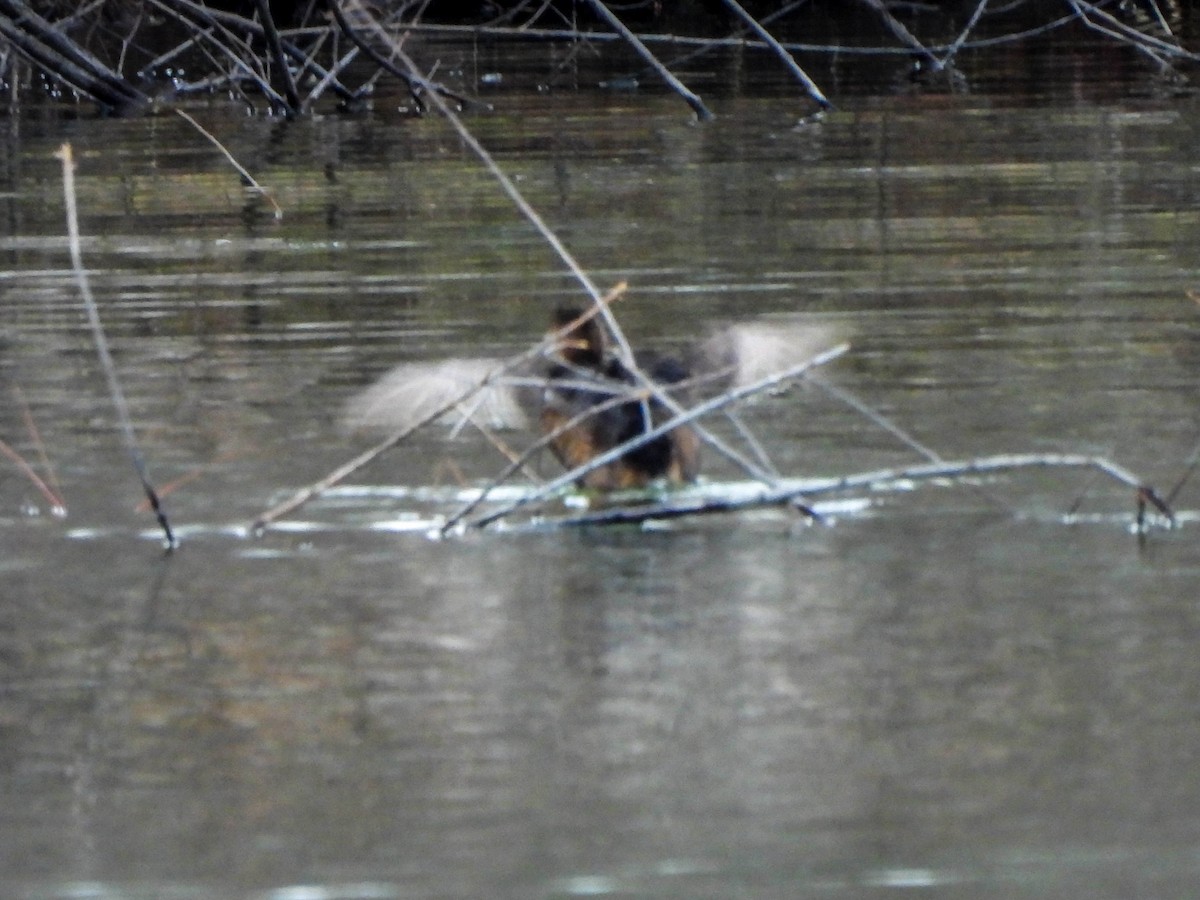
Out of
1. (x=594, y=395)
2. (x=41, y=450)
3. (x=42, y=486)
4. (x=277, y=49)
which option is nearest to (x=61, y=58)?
(x=277, y=49)

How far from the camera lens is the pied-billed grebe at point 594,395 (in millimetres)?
5609

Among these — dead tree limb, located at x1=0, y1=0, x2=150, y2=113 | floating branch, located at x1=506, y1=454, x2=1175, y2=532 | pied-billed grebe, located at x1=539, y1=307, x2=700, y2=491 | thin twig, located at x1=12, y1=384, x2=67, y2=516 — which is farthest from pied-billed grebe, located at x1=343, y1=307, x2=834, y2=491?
dead tree limb, located at x1=0, y1=0, x2=150, y2=113

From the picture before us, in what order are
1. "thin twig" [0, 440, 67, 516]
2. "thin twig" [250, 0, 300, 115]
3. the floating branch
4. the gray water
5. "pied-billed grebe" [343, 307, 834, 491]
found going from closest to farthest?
the gray water
the floating branch
"thin twig" [0, 440, 67, 516]
"pied-billed grebe" [343, 307, 834, 491]
"thin twig" [250, 0, 300, 115]

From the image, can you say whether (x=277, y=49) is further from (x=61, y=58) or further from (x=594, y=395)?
(x=594, y=395)

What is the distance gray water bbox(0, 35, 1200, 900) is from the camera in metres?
3.59

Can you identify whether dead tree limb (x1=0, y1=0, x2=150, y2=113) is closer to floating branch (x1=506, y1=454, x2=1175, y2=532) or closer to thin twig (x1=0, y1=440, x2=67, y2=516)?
thin twig (x1=0, y1=440, x2=67, y2=516)

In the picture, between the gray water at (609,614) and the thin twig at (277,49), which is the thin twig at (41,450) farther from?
the thin twig at (277,49)

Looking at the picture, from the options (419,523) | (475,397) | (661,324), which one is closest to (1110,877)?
(419,523)

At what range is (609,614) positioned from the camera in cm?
473

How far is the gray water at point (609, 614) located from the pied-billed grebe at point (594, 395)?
0.12 m

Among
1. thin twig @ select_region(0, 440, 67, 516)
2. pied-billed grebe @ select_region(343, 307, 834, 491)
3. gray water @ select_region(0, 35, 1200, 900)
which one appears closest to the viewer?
gray water @ select_region(0, 35, 1200, 900)

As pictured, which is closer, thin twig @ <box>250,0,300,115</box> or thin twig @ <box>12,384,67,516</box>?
thin twig @ <box>12,384,67,516</box>

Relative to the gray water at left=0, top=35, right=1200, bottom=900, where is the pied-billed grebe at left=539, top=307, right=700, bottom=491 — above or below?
above

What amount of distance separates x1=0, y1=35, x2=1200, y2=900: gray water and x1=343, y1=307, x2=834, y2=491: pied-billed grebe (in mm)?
123
